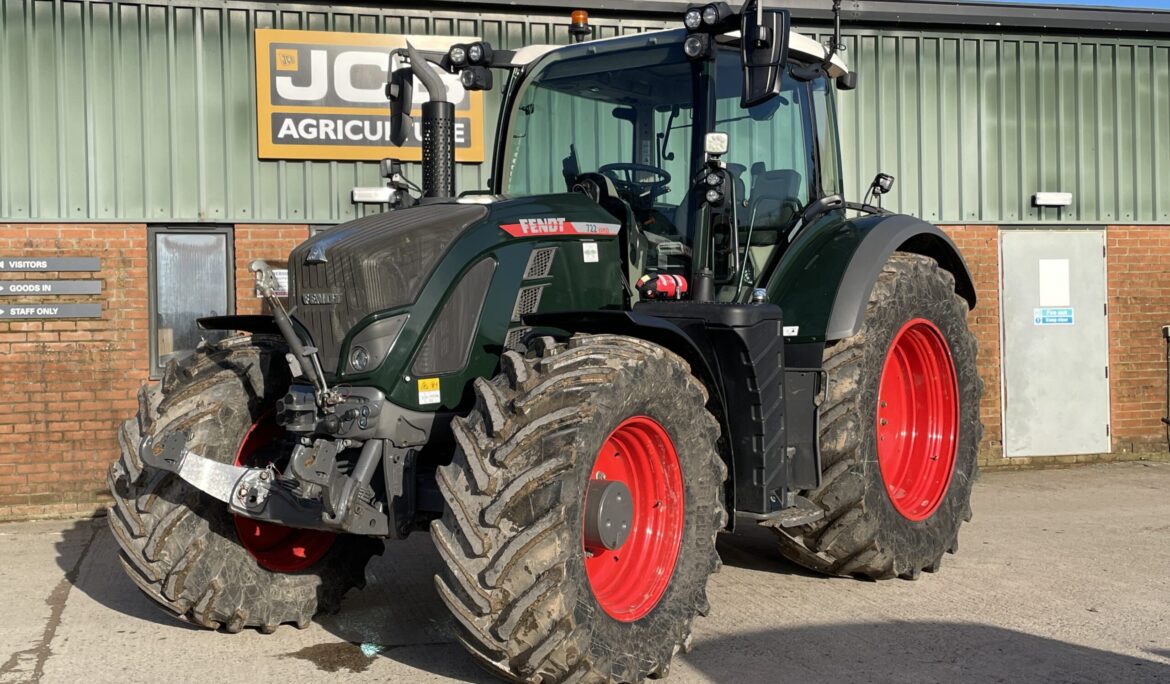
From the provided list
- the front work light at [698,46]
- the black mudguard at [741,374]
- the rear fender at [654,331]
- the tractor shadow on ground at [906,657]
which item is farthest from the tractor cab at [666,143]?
the tractor shadow on ground at [906,657]

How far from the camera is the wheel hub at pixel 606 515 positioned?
4668 mm

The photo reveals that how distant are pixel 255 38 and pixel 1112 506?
7245mm

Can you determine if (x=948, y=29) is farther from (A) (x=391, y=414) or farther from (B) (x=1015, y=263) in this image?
(A) (x=391, y=414)

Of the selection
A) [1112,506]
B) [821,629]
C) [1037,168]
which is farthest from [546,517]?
[1037,168]

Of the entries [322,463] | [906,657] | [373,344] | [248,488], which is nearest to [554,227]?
[373,344]

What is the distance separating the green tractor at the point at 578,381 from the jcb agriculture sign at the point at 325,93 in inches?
140

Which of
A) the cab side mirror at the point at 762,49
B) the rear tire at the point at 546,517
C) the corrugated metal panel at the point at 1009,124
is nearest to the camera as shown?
the rear tire at the point at 546,517

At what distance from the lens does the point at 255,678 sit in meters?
4.93

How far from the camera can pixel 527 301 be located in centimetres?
526

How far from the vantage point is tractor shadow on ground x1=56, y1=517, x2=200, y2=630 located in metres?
6.12

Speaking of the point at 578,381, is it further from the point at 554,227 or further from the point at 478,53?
the point at 478,53

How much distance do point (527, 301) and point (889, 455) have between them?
2683 mm

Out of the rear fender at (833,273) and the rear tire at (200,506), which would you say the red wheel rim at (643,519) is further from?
the rear tire at (200,506)

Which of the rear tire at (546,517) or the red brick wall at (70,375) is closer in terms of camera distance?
the rear tire at (546,517)
